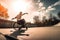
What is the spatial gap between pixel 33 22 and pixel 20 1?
0.92 ft

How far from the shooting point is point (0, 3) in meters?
2.15

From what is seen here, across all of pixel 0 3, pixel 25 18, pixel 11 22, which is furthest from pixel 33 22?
pixel 0 3

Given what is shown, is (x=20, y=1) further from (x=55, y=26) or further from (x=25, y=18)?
(x=55, y=26)

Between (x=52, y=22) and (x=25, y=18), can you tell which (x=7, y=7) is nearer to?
(x=25, y=18)

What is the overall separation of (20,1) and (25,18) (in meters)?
0.20

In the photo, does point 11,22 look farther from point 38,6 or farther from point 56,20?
point 56,20

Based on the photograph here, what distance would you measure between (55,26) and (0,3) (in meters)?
0.66

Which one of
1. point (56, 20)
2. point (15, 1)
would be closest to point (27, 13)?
point (15, 1)

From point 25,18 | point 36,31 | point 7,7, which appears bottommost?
point 36,31

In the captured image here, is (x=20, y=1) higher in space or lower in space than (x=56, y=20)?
higher

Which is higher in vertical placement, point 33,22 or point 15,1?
point 15,1

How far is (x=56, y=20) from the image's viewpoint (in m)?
2.13

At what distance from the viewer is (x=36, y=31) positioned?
2115mm

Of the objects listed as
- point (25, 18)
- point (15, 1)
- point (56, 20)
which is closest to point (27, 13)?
point (25, 18)
